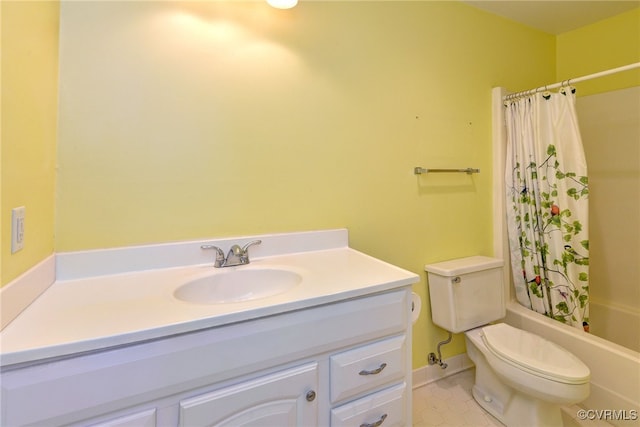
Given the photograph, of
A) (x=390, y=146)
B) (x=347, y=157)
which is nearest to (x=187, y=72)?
(x=347, y=157)

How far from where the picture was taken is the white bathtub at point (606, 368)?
50.8 inches

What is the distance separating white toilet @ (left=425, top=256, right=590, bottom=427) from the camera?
1.17 m

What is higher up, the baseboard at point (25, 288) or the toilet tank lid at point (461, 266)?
the baseboard at point (25, 288)

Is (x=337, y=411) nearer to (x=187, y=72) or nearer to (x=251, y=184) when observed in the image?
(x=251, y=184)

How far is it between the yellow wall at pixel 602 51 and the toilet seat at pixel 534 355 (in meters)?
1.86

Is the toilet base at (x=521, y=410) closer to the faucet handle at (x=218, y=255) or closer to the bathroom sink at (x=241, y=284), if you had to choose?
the bathroom sink at (x=241, y=284)

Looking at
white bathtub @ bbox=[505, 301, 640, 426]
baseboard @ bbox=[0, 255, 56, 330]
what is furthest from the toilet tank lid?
baseboard @ bbox=[0, 255, 56, 330]

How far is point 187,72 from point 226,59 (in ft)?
0.56

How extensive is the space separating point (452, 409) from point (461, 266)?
772mm

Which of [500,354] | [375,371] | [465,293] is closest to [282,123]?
[375,371]

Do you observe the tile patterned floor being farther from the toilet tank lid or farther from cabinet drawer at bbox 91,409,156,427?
cabinet drawer at bbox 91,409,156,427

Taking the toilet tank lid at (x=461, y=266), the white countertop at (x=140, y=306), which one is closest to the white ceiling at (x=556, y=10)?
the toilet tank lid at (x=461, y=266)

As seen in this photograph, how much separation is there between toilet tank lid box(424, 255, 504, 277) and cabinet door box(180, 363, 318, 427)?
40.8 inches

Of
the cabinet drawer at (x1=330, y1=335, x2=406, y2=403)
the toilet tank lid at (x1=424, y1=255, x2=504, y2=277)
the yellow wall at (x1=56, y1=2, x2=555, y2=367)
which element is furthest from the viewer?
the toilet tank lid at (x1=424, y1=255, x2=504, y2=277)
